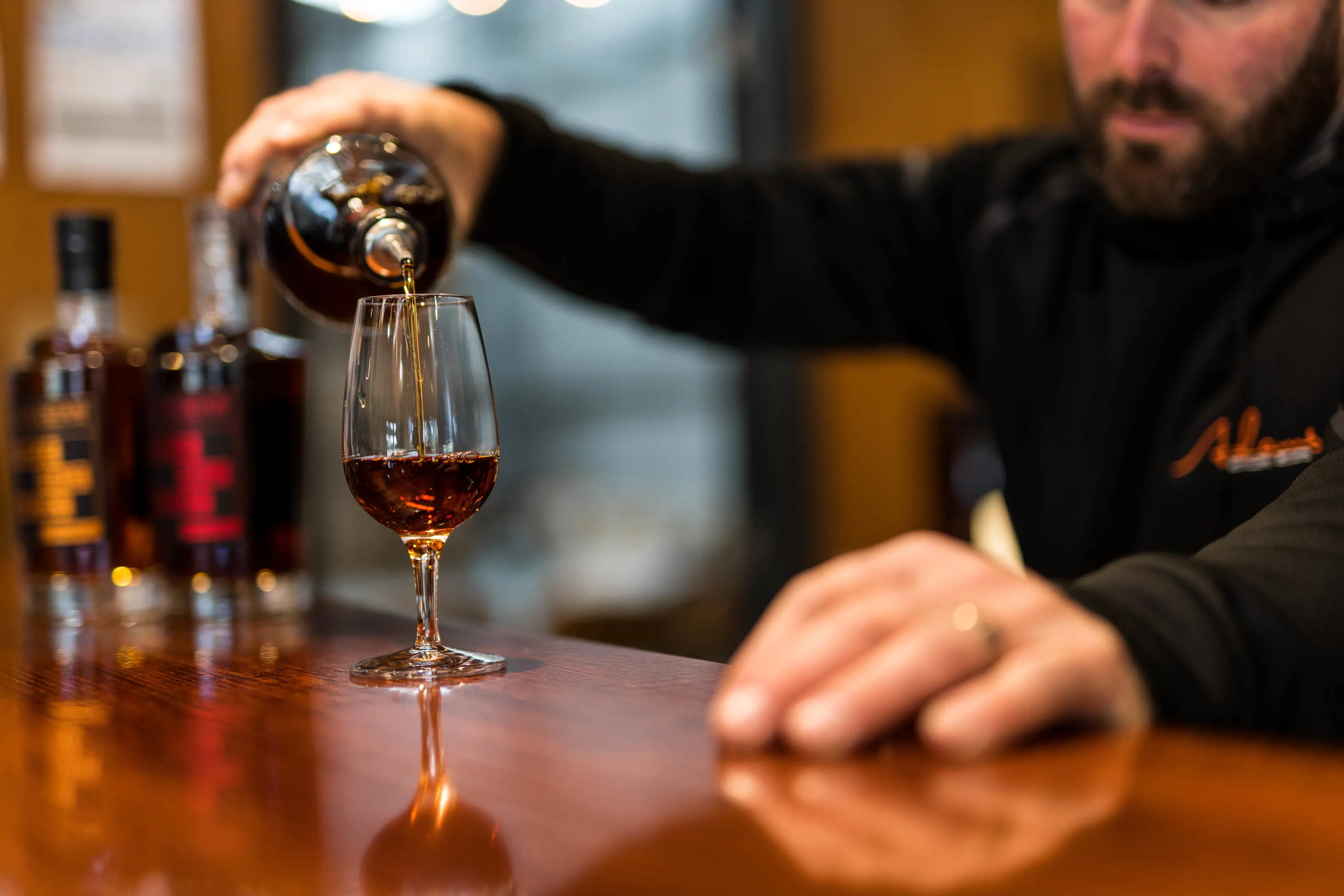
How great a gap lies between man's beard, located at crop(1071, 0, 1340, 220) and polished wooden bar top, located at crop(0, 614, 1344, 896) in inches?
33.2

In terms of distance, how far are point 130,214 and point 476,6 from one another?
1402mm

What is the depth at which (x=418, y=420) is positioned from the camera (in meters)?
0.78

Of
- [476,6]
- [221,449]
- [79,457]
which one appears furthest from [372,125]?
→ [476,6]

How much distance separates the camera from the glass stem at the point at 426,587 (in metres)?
0.81

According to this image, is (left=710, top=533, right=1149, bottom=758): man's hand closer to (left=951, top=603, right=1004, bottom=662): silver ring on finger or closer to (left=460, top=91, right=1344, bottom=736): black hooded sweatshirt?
(left=951, top=603, right=1004, bottom=662): silver ring on finger

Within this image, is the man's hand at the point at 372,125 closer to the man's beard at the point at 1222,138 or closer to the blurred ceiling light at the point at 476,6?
the man's beard at the point at 1222,138

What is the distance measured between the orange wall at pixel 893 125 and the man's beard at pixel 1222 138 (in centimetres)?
271

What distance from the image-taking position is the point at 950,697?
0.49 metres

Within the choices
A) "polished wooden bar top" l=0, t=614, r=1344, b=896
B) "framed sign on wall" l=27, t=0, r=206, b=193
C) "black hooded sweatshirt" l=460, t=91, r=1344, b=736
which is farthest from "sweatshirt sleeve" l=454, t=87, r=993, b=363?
"framed sign on wall" l=27, t=0, r=206, b=193

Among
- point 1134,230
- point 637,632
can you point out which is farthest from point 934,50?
point 1134,230

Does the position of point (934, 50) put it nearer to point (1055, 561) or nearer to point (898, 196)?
point (898, 196)

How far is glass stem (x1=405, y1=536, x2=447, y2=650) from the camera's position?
810 mm

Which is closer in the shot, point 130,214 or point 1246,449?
point 1246,449

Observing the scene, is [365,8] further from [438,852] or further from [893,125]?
[438,852]
